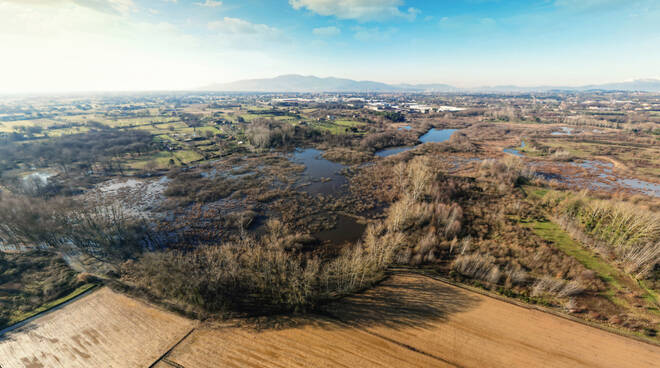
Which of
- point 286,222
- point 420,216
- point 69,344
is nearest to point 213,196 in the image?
point 286,222

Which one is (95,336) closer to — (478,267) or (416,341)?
(416,341)

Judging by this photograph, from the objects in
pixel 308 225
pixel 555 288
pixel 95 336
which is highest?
pixel 308 225

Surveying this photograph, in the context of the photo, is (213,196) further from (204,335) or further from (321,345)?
(321,345)

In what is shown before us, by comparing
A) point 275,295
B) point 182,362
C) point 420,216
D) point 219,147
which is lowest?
point 182,362

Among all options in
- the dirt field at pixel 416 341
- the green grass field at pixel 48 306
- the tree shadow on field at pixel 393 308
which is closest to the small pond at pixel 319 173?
the tree shadow on field at pixel 393 308

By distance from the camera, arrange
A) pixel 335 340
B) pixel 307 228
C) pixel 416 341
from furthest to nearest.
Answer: pixel 307 228 → pixel 416 341 → pixel 335 340

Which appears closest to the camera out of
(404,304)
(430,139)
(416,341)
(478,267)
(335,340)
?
(335,340)

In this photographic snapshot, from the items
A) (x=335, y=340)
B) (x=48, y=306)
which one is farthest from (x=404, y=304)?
(x=48, y=306)
